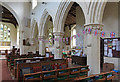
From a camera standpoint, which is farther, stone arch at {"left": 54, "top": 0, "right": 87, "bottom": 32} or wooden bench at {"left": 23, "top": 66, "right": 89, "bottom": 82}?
stone arch at {"left": 54, "top": 0, "right": 87, "bottom": 32}

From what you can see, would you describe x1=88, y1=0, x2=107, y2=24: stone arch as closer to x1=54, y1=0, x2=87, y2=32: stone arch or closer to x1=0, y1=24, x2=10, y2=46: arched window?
x1=54, y1=0, x2=87, y2=32: stone arch

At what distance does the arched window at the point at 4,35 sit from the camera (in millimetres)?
18825

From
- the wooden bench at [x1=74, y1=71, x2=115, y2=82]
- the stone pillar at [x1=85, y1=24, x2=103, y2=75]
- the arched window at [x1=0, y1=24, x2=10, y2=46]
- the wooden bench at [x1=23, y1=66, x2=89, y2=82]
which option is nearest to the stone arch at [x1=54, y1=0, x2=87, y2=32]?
the stone pillar at [x1=85, y1=24, x2=103, y2=75]

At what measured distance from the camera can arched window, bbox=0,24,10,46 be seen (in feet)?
61.8

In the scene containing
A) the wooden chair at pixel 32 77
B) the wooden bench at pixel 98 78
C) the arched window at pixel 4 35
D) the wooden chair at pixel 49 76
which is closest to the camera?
the wooden bench at pixel 98 78

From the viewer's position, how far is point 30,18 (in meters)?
12.9

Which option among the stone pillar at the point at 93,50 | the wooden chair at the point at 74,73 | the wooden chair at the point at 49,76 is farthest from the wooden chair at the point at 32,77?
the stone pillar at the point at 93,50

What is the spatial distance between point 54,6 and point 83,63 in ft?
15.4

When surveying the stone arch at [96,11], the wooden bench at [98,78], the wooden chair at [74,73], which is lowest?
the wooden chair at [74,73]

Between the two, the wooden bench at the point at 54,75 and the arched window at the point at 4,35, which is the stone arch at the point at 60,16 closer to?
the wooden bench at the point at 54,75

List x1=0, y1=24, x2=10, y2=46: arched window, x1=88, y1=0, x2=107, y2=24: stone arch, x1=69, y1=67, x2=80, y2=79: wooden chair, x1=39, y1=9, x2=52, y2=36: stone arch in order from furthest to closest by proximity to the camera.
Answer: x1=0, y1=24, x2=10, y2=46: arched window
x1=39, y1=9, x2=52, y2=36: stone arch
x1=88, y1=0, x2=107, y2=24: stone arch
x1=69, y1=67, x2=80, y2=79: wooden chair

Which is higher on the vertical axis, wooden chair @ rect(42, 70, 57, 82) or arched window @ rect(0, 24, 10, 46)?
arched window @ rect(0, 24, 10, 46)

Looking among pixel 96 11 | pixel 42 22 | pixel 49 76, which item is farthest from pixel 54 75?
pixel 42 22

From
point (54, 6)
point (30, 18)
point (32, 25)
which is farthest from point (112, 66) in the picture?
point (30, 18)
